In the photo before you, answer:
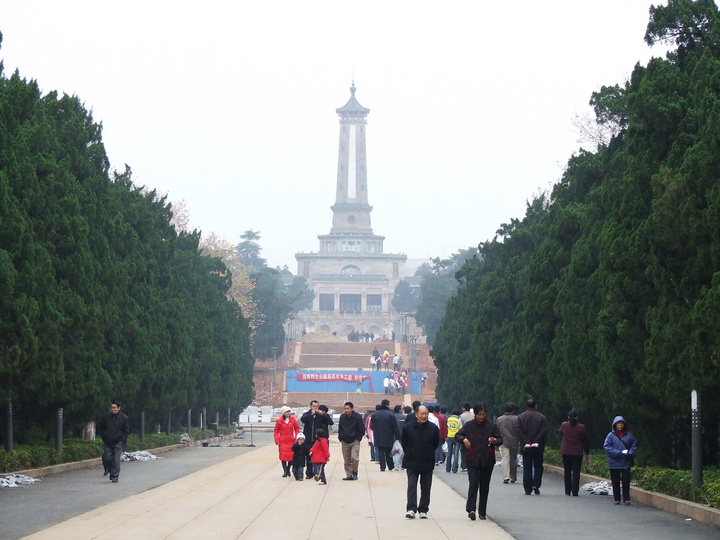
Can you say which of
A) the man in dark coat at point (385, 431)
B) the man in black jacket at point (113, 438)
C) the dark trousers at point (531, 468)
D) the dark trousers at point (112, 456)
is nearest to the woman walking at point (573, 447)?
the dark trousers at point (531, 468)

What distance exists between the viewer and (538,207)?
3469 centimetres

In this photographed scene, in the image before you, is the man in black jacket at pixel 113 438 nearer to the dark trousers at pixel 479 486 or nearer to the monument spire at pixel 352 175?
the dark trousers at pixel 479 486

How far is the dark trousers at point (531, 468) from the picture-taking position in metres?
17.9

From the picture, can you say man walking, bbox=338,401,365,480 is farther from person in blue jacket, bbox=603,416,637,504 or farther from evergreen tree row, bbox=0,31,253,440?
person in blue jacket, bbox=603,416,637,504

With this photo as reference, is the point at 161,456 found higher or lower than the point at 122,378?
lower

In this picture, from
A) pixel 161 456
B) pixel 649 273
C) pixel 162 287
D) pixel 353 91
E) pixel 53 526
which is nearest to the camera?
pixel 53 526

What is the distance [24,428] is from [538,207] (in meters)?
16.6

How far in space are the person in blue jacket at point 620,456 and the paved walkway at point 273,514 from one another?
2113 millimetres

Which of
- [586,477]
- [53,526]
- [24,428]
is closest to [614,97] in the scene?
[586,477]

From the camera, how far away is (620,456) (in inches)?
642

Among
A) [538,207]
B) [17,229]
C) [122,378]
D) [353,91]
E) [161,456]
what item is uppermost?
[353,91]

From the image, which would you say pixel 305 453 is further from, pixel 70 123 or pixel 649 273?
pixel 70 123

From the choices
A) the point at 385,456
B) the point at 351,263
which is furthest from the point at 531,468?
the point at 351,263

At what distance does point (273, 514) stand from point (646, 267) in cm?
667
